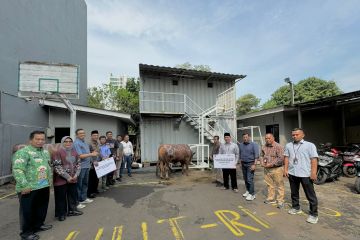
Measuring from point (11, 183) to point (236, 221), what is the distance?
810cm

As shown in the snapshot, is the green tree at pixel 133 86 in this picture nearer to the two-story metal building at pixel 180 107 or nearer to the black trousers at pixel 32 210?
the two-story metal building at pixel 180 107

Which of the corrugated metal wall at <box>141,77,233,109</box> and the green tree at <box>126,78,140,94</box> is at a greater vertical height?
the green tree at <box>126,78,140,94</box>

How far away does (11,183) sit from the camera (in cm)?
841

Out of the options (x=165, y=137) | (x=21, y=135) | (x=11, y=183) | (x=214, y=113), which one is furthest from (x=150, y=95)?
(x=11, y=183)

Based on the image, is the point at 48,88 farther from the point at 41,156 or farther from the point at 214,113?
the point at 214,113

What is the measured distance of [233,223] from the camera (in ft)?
14.7

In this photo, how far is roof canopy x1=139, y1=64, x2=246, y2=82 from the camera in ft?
42.7

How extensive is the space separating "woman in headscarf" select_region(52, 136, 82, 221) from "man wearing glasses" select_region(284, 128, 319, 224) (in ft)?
14.6

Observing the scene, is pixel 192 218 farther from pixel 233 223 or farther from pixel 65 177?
pixel 65 177

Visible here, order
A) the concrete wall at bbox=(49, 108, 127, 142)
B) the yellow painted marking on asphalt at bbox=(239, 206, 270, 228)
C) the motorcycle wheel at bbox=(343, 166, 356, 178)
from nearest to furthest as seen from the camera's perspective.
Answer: the yellow painted marking on asphalt at bbox=(239, 206, 270, 228)
the motorcycle wheel at bbox=(343, 166, 356, 178)
the concrete wall at bbox=(49, 108, 127, 142)

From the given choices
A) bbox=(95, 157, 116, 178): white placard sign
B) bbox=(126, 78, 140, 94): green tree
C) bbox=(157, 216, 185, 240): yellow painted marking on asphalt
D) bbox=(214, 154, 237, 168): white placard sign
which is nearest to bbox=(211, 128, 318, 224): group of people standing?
bbox=(214, 154, 237, 168): white placard sign

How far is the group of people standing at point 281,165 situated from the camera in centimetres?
459

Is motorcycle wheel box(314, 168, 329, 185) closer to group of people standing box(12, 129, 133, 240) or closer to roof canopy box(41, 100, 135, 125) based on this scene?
group of people standing box(12, 129, 133, 240)

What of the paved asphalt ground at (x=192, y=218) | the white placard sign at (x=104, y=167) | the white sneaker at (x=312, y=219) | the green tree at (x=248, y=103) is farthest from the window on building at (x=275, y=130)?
the green tree at (x=248, y=103)
